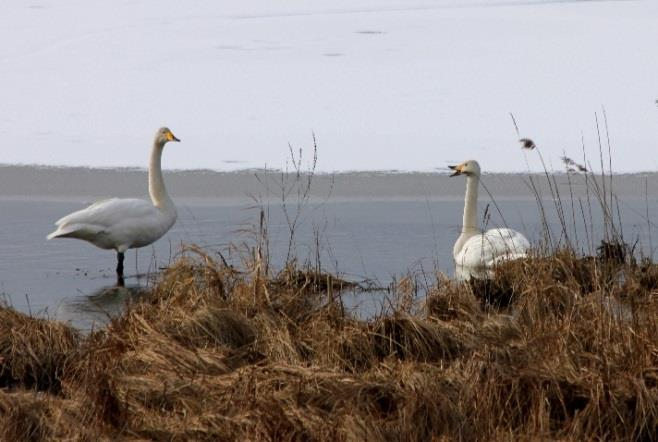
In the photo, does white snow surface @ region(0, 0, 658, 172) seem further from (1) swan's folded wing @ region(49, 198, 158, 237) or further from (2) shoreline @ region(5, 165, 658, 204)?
(1) swan's folded wing @ region(49, 198, 158, 237)

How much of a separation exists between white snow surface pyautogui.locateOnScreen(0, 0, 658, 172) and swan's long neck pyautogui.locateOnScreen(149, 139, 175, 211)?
299cm

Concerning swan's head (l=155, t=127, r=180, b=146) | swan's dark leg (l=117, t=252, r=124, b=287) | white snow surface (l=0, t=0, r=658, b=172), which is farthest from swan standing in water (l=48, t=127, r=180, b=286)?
white snow surface (l=0, t=0, r=658, b=172)

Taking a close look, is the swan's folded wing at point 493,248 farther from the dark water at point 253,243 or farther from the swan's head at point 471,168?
the swan's head at point 471,168

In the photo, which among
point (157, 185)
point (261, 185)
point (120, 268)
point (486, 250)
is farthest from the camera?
point (261, 185)

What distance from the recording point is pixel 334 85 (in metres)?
16.2

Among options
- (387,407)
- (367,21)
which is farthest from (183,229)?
(367,21)

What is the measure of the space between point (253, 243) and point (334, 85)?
7.82 metres

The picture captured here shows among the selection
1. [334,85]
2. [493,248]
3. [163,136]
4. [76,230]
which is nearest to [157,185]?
[163,136]

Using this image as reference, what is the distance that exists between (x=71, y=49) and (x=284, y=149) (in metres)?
6.69

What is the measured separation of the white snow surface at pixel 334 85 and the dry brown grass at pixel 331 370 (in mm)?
6931

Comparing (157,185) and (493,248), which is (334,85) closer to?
(157,185)

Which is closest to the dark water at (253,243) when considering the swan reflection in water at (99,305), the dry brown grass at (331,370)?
the swan reflection in water at (99,305)

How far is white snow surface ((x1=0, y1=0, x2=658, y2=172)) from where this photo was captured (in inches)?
520

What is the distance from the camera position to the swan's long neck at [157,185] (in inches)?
349
